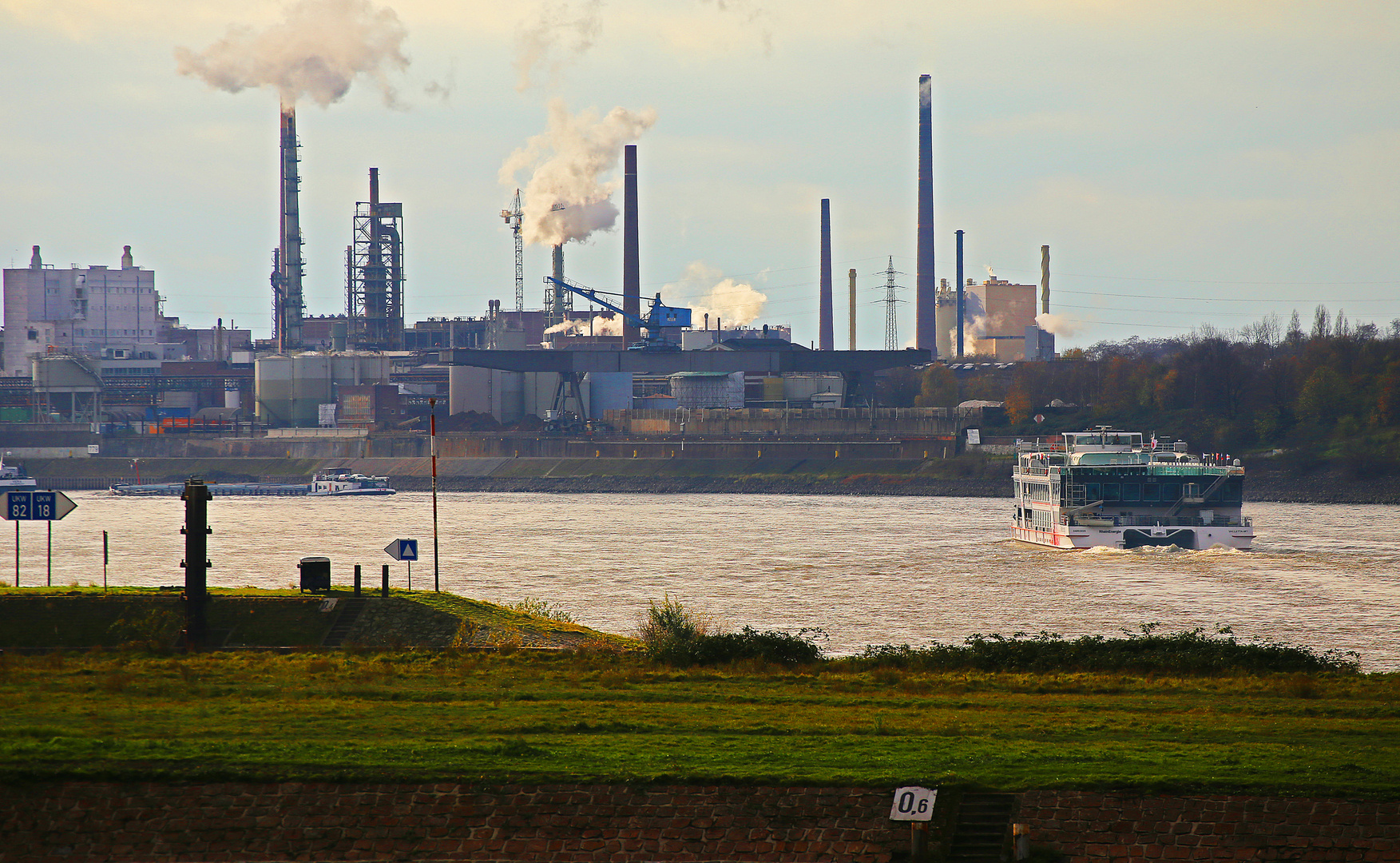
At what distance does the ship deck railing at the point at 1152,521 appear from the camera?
59406 millimetres

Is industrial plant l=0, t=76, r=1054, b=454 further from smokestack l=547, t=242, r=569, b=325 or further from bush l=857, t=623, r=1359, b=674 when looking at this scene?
bush l=857, t=623, r=1359, b=674

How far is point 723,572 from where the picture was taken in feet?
171

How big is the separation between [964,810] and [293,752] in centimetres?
671

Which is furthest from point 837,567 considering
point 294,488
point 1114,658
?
point 294,488

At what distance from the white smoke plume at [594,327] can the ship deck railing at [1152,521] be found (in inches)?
4605

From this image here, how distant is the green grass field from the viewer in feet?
46.8

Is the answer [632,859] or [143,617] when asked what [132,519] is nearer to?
[143,617]

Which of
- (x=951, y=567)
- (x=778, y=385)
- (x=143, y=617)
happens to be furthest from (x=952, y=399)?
(x=143, y=617)

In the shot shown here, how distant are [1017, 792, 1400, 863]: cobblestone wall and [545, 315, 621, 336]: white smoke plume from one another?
161 m

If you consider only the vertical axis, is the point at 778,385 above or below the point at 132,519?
above

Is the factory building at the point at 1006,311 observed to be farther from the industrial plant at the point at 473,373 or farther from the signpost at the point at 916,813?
the signpost at the point at 916,813

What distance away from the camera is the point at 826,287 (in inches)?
6836

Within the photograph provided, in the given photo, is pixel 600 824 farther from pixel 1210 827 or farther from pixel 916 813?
pixel 1210 827

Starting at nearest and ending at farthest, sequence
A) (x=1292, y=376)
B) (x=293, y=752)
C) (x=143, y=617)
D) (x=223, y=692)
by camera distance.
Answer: (x=293, y=752) < (x=223, y=692) < (x=143, y=617) < (x=1292, y=376)
